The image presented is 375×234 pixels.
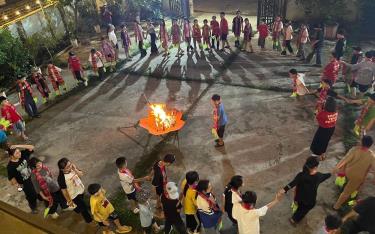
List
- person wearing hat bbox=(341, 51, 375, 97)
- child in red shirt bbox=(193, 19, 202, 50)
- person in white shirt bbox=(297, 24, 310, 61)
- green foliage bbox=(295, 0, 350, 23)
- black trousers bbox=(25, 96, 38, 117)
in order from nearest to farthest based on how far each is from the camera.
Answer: person wearing hat bbox=(341, 51, 375, 97), black trousers bbox=(25, 96, 38, 117), person in white shirt bbox=(297, 24, 310, 61), child in red shirt bbox=(193, 19, 202, 50), green foliage bbox=(295, 0, 350, 23)

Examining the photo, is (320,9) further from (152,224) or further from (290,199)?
(152,224)

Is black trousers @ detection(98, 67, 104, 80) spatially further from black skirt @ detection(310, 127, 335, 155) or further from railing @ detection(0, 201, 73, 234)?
railing @ detection(0, 201, 73, 234)

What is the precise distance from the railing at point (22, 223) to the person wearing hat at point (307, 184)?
3.71 metres

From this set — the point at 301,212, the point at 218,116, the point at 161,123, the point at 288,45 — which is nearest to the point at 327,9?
the point at 288,45

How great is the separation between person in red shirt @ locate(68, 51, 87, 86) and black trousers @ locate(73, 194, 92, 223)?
7205 millimetres

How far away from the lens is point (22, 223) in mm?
3250

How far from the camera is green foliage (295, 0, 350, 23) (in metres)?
15.6

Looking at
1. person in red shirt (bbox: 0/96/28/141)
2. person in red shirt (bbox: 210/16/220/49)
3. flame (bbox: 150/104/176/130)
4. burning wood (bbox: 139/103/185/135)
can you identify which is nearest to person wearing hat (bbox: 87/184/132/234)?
burning wood (bbox: 139/103/185/135)

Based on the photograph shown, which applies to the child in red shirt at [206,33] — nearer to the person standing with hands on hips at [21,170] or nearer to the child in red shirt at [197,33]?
the child in red shirt at [197,33]

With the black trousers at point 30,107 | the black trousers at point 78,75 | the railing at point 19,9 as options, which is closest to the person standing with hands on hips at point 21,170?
the black trousers at point 30,107

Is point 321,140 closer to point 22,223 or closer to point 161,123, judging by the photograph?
point 161,123

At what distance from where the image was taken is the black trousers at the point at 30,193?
6.99 metres

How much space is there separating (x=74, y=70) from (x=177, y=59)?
15.3 feet

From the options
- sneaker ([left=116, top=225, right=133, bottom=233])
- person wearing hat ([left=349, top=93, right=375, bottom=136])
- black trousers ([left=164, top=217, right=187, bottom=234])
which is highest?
person wearing hat ([left=349, top=93, right=375, bottom=136])
